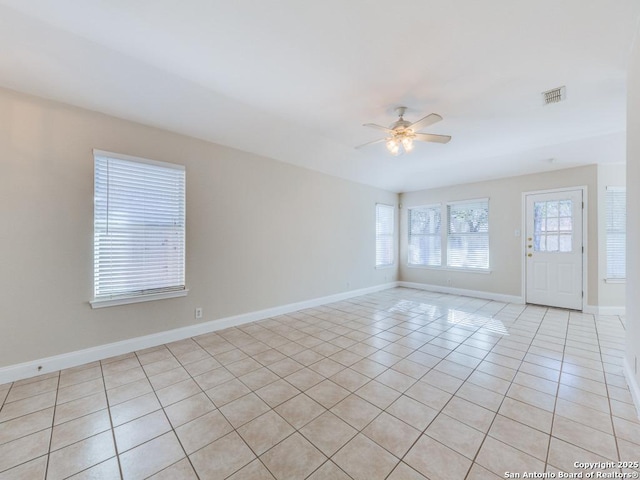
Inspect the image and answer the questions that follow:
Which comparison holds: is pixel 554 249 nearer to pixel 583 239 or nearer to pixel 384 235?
pixel 583 239

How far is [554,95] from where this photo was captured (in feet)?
9.14

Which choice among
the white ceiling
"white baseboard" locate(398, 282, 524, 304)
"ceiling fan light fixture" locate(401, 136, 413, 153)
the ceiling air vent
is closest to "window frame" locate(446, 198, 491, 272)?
"white baseboard" locate(398, 282, 524, 304)

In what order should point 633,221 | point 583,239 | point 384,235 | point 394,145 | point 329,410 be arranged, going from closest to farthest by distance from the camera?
point 329,410 → point 633,221 → point 394,145 → point 583,239 → point 384,235

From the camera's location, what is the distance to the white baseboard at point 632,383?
198cm

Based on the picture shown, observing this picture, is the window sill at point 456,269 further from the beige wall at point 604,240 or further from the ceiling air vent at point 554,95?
the ceiling air vent at point 554,95

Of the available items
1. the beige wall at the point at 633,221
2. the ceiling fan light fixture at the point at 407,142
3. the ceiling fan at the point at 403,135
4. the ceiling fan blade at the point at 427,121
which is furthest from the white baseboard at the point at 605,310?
the ceiling fan blade at the point at 427,121

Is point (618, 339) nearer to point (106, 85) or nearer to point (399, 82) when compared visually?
point (399, 82)

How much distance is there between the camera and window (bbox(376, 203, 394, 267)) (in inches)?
256

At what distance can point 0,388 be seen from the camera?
2.27 m

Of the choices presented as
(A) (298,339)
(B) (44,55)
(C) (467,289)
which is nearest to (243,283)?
(A) (298,339)

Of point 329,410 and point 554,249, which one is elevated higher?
point 554,249

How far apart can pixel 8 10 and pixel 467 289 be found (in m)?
7.34

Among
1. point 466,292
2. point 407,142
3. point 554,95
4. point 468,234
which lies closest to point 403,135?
point 407,142

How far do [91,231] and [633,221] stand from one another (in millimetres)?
4970
